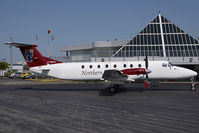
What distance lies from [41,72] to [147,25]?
27715 mm

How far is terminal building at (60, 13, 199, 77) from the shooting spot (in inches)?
1168

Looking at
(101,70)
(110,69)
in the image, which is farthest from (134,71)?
(101,70)

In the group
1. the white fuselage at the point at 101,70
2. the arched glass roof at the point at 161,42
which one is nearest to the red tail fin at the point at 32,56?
→ the white fuselage at the point at 101,70

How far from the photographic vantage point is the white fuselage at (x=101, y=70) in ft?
53.1

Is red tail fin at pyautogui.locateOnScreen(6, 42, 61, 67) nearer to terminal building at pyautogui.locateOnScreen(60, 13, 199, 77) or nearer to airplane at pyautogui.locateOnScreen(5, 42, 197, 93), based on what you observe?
airplane at pyautogui.locateOnScreen(5, 42, 197, 93)

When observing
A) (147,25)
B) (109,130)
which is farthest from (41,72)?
(147,25)

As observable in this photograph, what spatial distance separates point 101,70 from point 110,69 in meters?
1.00

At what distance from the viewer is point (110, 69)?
16234mm

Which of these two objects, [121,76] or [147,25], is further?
[147,25]

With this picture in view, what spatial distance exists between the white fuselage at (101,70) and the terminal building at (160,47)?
11.6 metres

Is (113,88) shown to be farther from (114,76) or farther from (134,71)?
(134,71)

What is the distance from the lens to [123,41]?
148 feet

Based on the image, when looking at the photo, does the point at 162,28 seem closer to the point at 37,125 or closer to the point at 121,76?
the point at 121,76

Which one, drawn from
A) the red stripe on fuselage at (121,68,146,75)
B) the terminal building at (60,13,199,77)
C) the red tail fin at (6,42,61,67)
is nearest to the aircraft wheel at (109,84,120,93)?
the red stripe on fuselage at (121,68,146,75)
